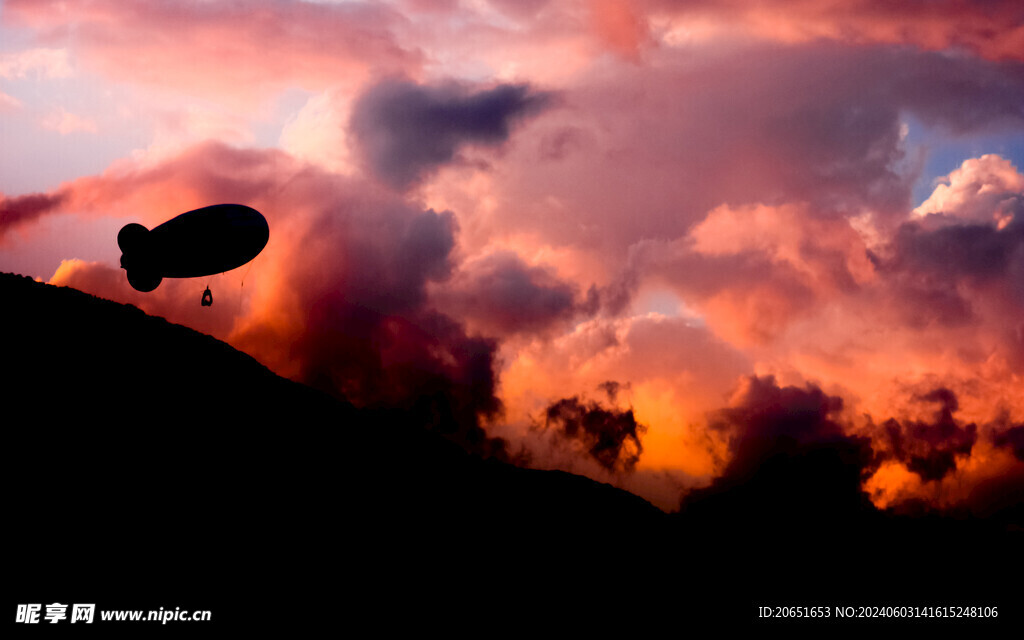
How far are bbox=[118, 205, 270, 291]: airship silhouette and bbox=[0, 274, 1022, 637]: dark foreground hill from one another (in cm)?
2088

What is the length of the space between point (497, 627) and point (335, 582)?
2141 centimetres

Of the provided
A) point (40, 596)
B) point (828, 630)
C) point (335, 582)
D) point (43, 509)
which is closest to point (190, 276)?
point (43, 509)

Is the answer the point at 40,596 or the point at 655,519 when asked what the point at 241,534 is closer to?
the point at 40,596

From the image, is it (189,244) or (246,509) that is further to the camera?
(246,509)

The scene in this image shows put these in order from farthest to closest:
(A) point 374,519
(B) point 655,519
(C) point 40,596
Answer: (B) point 655,519
(A) point 374,519
(C) point 40,596

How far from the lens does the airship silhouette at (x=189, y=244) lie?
5378 centimetres

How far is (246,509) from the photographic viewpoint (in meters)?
68.1

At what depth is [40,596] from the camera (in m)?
48.2

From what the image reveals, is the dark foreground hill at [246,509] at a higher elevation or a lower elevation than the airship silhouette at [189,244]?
lower

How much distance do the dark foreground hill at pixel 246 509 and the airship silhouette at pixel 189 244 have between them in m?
20.9

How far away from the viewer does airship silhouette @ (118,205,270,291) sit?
53.8m

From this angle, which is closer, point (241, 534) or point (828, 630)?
point (241, 534)

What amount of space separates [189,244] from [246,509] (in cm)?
3005

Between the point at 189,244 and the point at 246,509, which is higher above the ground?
the point at 189,244
